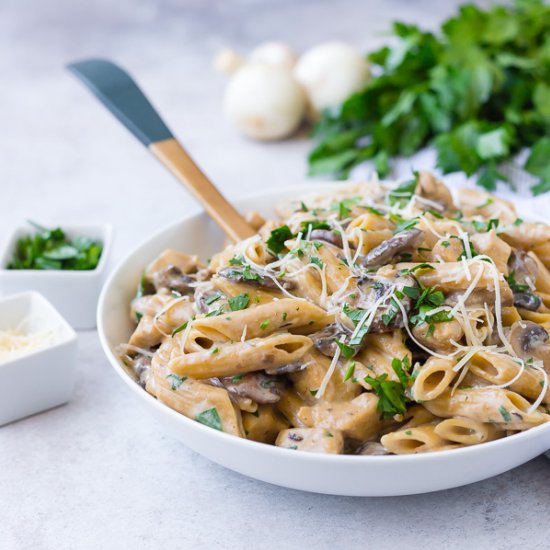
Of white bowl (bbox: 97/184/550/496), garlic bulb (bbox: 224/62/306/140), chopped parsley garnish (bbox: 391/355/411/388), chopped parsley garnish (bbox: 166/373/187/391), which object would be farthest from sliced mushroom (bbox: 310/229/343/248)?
garlic bulb (bbox: 224/62/306/140)

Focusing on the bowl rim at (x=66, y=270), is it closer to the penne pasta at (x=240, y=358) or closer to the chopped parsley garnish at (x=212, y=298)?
the chopped parsley garnish at (x=212, y=298)

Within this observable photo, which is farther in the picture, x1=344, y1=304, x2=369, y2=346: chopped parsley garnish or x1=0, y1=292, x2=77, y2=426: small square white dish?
x1=0, y1=292, x2=77, y2=426: small square white dish

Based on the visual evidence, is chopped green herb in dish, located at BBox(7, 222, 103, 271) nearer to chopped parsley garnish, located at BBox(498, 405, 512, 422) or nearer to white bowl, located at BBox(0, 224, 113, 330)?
white bowl, located at BBox(0, 224, 113, 330)

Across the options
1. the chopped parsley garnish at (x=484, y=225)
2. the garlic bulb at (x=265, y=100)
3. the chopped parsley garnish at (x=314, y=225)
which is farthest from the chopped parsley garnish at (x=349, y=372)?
the garlic bulb at (x=265, y=100)

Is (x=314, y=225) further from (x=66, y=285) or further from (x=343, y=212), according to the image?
(x=66, y=285)

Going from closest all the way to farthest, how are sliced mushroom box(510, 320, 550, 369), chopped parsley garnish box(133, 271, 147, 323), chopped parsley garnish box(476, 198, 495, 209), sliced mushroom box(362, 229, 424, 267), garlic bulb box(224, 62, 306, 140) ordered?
sliced mushroom box(510, 320, 550, 369), sliced mushroom box(362, 229, 424, 267), chopped parsley garnish box(133, 271, 147, 323), chopped parsley garnish box(476, 198, 495, 209), garlic bulb box(224, 62, 306, 140)
